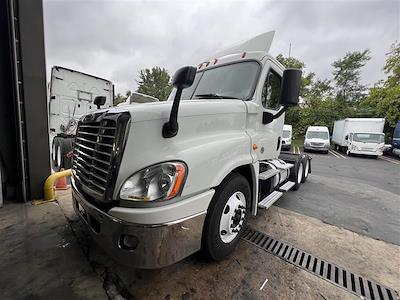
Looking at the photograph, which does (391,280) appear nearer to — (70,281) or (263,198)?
(263,198)

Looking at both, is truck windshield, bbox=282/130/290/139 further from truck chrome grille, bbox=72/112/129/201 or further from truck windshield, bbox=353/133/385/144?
truck chrome grille, bbox=72/112/129/201

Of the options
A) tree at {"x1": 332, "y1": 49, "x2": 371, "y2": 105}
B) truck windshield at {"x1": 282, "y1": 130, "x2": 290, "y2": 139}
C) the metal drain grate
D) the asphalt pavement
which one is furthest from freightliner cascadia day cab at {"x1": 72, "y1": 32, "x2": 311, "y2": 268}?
tree at {"x1": 332, "y1": 49, "x2": 371, "y2": 105}

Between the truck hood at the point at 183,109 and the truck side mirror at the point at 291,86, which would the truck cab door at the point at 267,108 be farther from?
the truck hood at the point at 183,109

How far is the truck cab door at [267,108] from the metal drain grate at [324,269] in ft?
3.53

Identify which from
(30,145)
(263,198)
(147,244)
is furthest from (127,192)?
(30,145)

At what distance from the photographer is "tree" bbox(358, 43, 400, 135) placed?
65.1ft

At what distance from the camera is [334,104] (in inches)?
1000

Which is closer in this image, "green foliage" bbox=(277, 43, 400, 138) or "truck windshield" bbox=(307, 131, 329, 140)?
"truck windshield" bbox=(307, 131, 329, 140)

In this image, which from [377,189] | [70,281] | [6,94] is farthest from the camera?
[377,189]

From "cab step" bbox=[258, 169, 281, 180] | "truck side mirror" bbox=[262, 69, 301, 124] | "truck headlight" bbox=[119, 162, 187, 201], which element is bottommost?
"cab step" bbox=[258, 169, 281, 180]

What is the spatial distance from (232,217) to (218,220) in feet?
0.87

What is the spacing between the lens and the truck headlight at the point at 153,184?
61.6 inches

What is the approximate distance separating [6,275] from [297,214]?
3866 millimetres

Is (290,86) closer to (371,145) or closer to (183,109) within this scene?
(183,109)
